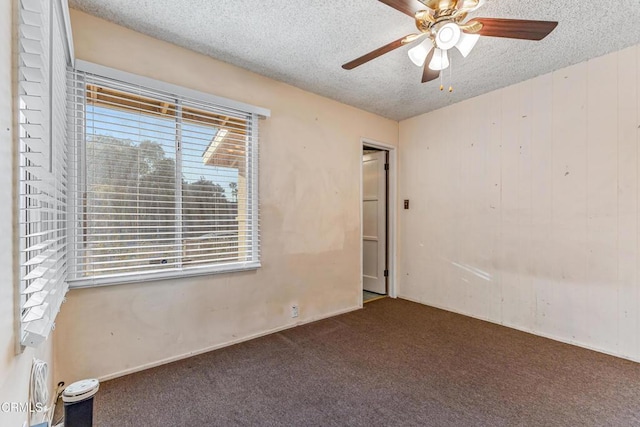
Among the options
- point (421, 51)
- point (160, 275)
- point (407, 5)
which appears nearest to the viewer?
point (407, 5)

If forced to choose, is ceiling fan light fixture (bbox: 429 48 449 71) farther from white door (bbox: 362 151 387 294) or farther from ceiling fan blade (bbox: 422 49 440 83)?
white door (bbox: 362 151 387 294)

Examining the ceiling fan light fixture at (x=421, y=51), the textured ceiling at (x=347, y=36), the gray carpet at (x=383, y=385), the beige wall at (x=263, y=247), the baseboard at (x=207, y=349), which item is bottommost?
the gray carpet at (x=383, y=385)

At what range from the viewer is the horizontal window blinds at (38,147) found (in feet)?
3.25

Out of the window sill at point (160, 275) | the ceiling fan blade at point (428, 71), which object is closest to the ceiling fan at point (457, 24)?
the ceiling fan blade at point (428, 71)

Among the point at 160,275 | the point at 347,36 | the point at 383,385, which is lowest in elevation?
the point at 383,385

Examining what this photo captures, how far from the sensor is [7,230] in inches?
35.0

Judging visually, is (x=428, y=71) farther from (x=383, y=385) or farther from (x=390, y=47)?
(x=383, y=385)

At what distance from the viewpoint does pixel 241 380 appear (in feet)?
6.98

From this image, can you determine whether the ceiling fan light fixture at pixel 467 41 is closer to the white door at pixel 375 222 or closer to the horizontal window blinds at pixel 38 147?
the horizontal window blinds at pixel 38 147

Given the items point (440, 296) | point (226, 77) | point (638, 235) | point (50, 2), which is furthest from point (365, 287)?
point (50, 2)

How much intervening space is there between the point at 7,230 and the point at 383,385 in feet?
7.03

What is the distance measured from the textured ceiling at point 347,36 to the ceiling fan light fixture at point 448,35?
403 mm

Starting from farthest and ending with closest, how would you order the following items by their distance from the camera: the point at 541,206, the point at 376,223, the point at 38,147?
1. the point at 376,223
2. the point at 541,206
3. the point at 38,147

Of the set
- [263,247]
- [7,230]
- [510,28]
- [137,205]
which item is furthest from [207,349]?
[510,28]
